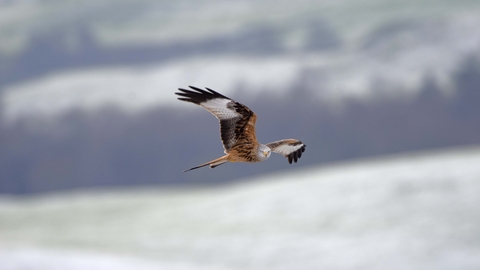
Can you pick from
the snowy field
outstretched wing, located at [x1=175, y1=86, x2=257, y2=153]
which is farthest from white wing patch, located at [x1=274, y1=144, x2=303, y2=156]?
the snowy field

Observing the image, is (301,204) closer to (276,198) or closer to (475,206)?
(276,198)

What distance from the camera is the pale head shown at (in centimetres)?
139

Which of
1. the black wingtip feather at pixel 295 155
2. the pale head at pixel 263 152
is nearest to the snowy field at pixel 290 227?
the black wingtip feather at pixel 295 155

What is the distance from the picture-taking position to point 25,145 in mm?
25312

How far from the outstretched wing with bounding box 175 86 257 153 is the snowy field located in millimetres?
12966

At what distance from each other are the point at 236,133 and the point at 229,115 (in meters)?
0.08

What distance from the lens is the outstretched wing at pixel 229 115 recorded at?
156 cm

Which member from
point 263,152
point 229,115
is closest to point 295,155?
point 229,115

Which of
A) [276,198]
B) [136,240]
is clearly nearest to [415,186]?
[276,198]

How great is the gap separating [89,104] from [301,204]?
22.4ft

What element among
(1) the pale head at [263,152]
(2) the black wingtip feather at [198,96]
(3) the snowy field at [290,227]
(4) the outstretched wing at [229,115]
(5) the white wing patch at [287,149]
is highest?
(3) the snowy field at [290,227]

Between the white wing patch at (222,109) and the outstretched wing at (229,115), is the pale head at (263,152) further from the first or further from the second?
the white wing patch at (222,109)

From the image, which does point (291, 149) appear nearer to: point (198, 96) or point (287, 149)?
point (287, 149)

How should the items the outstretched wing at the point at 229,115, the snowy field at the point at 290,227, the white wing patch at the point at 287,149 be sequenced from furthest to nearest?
the snowy field at the point at 290,227 < the white wing patch at the point at 287,149 < the outstretched wing at the point at 229,115
